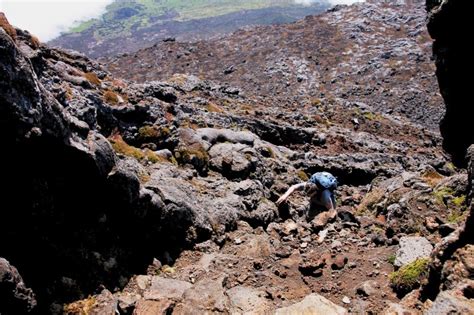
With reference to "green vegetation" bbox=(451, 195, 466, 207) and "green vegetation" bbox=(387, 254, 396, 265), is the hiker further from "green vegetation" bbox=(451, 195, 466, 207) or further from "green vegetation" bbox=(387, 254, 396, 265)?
"green vegetation" bbox=(387, 254, 396, 265)

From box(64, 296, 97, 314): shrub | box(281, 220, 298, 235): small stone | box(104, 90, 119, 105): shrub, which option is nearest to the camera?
box(64, 296, 97, 314): shrub

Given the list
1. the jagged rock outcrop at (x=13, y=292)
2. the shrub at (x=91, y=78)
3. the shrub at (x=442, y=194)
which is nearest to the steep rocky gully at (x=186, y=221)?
the jagged rock outcrop at (x=13, y=292)

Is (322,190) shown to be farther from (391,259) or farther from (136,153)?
(136,153)

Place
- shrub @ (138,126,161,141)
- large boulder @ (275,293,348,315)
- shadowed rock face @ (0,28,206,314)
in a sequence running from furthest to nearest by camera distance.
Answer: shrub @ (138,126,161,141), large boulder @ (275,293,348,315), shadowed rock face @ (0,28,206,314)

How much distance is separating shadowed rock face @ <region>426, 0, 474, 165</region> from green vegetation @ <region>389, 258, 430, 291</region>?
37.2 ft

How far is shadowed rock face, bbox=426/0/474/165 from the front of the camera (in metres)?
16.8

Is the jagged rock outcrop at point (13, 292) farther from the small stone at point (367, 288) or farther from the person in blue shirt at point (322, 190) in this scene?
the person in blue shirt at point (322, 190)

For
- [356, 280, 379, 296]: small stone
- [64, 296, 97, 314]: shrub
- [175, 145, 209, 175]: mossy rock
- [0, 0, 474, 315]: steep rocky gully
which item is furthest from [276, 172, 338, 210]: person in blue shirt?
[64, 296, 97, 314]: shrub

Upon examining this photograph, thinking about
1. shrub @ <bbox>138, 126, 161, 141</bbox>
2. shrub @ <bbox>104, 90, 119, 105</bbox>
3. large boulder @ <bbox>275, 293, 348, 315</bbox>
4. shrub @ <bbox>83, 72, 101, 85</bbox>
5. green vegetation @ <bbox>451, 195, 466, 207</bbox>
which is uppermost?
shrub @ <bbox>83, 72, 101, 85</bbox>

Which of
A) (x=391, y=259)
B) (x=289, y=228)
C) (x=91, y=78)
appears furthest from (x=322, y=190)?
(x=91, y=78)

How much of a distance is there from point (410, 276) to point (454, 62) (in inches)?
494

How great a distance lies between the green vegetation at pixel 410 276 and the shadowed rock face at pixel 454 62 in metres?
11.3

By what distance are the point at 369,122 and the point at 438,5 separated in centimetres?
3712

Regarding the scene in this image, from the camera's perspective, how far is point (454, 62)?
722 inches
